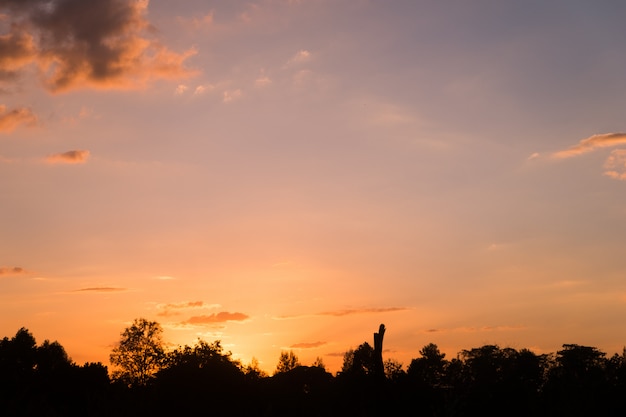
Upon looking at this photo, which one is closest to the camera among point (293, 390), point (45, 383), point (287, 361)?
point (293, 390)

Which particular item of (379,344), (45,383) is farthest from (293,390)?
(45,383)

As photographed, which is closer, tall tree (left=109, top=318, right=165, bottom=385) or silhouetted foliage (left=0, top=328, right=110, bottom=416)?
silhouetted foliage (left=0, top=328, right=110, bottom=416)

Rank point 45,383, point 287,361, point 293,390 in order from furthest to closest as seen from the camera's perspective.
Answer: point 287,361 < point 45,383 < point 293,390

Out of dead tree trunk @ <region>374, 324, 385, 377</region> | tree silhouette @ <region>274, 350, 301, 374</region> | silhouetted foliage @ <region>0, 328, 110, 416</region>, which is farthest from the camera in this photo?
tree silhouette @ <region>274, 350, 301, 374</region>

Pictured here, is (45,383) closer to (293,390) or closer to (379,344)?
(293,390)

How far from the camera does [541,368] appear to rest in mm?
128750

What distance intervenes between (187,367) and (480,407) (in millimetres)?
33118

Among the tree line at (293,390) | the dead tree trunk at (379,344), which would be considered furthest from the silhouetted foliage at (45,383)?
the dead tree trunk at (379,344)

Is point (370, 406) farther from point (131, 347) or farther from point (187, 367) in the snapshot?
point (131, 347)

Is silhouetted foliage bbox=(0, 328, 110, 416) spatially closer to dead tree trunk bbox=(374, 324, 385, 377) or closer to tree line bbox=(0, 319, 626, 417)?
tree line bbox=(0, 319, 626, 417)

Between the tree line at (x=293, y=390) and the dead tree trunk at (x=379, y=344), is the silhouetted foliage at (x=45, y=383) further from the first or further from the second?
the dead tree trunk at (x=379, y=344)

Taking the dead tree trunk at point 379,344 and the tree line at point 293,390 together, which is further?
the dead tree trunk at point 379,344

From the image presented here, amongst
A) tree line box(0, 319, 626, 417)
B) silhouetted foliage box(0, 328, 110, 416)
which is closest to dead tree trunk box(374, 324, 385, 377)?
tree line box(0, 319, 626, 417)

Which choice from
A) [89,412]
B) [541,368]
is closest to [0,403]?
[89,412]
